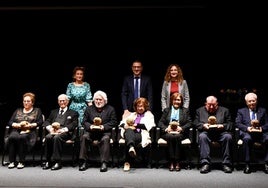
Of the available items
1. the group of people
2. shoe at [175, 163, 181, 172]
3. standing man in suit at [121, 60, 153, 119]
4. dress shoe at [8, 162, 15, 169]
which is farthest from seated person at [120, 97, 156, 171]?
dress shoe at [8, 162, 15, 169]

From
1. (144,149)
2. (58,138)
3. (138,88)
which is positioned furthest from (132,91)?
(58,138)

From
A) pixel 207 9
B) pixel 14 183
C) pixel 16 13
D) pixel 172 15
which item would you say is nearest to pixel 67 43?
pixel 16 13

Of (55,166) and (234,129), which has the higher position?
(234,129)

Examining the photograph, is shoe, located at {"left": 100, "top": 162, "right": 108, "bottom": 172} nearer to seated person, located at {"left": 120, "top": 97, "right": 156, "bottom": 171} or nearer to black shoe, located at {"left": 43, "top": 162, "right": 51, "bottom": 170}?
seated person, located at {"left": 120, "top": 97, "right": 156, "bottom": 171}

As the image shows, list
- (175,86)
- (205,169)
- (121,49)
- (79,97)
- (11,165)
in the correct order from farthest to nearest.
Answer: (121,49), (79,97), (175,86), (11,165), (205,169)

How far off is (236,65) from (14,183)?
473 centimetres

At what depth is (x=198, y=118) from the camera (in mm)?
6348

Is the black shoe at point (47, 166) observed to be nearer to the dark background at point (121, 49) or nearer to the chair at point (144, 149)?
the chair at point (144, 149)

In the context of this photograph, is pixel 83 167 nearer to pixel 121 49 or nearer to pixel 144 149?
pixel 144 149

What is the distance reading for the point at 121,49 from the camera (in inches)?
324

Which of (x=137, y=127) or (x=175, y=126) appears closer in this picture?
(x=175, y=126)

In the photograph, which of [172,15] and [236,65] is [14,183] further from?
[236,65]

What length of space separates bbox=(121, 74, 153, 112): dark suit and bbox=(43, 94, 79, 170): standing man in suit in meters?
0.81

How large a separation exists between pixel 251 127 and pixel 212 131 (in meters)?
0.53
